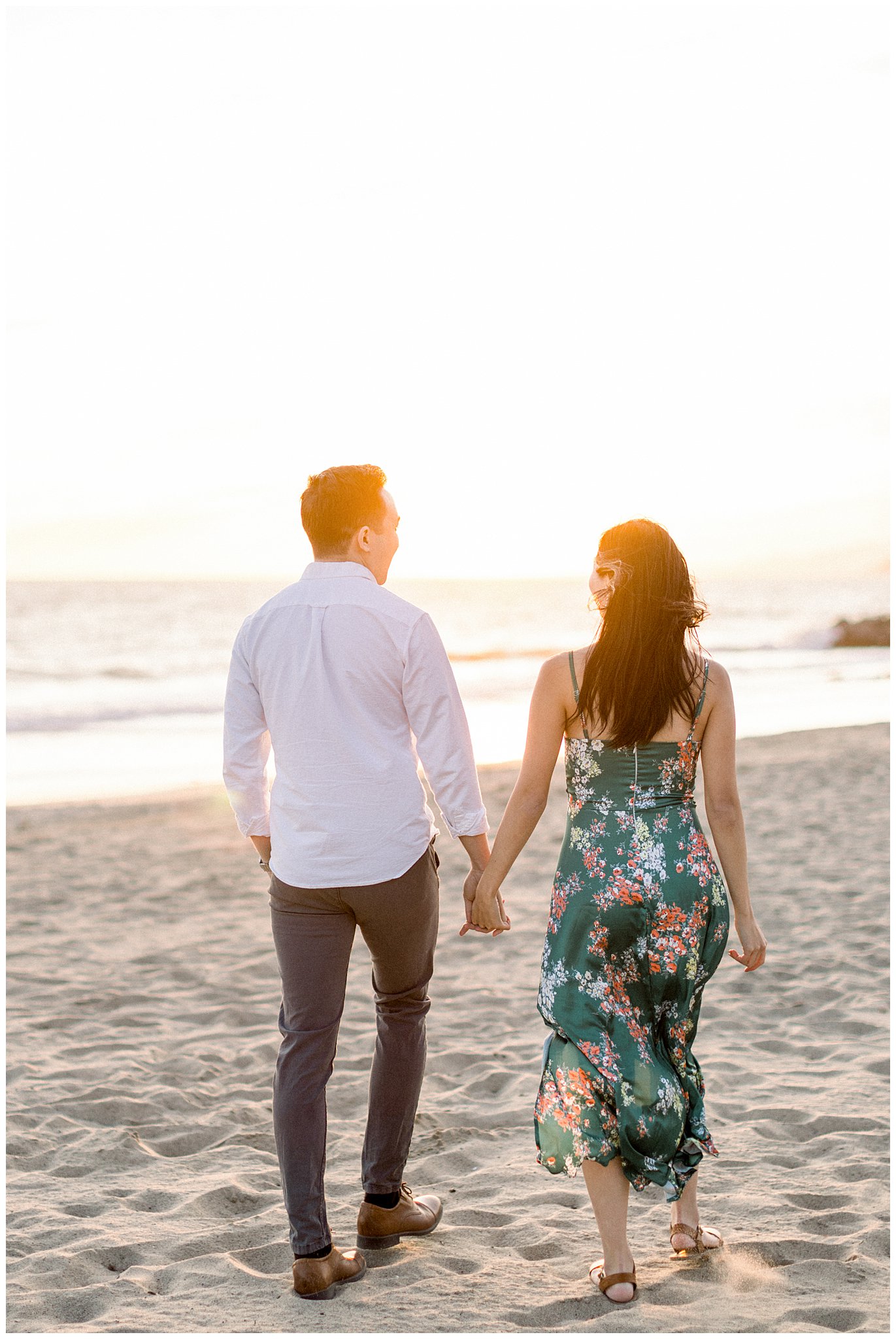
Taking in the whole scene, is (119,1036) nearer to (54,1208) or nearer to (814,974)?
(54,1208)

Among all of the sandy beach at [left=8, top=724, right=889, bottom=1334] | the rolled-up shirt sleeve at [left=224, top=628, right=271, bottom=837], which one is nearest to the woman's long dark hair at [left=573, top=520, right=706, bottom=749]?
the rolled-up shirt sleeve at [left=224, top=628, right=271, bottom=837]

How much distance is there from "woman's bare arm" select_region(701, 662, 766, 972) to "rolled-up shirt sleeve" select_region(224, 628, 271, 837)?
111 centimetres

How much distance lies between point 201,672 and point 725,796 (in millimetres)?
23662

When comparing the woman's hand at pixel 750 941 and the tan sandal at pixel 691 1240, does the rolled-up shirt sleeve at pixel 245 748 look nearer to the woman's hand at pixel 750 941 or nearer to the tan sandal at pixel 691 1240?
the woman's hand at pixel 750 941

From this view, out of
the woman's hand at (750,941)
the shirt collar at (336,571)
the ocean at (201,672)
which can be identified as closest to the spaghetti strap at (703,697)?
the ocean at (201,672)

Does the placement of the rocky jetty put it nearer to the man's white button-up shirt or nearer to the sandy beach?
the sandy beach

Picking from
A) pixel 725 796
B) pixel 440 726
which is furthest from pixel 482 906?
pixel 725 796

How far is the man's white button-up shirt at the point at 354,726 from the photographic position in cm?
271

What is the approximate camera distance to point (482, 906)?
2.83 meters

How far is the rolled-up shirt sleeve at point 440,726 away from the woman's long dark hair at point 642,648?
32cm

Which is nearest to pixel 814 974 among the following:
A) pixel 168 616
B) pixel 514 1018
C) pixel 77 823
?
pixel 514 1018

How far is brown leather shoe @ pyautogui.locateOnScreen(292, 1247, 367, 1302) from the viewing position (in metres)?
2.75

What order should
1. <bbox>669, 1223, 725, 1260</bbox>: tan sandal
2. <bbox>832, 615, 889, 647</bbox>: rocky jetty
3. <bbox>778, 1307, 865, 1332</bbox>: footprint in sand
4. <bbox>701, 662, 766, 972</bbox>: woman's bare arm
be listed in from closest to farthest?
<bbox>778, 1307, 865, 1332</bbox>: footprint in sand
<bbox>701, 662, 766, 972</bbox>: woman's bare arm
<bbox>669, 1223, 725, 1260</bbox>: tan sandal
<bbox>832, 615, 889, 647</bbox>: rocky jetty

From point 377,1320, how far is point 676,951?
1.11m
